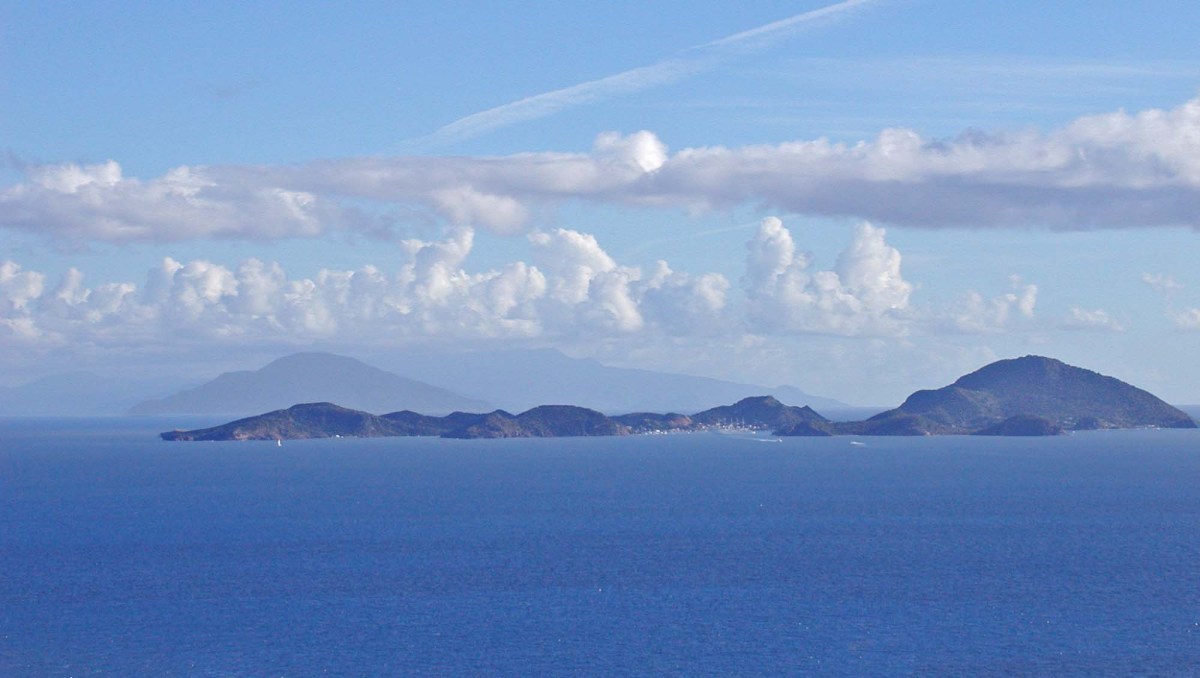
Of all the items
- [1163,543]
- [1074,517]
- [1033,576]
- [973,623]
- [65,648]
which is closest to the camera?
[65,648]

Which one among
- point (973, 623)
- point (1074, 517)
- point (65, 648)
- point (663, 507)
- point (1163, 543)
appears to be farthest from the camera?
point (663, 507)

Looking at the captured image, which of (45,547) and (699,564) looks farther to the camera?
(45,547)

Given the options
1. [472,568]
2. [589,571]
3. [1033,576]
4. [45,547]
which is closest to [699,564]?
[589,571]

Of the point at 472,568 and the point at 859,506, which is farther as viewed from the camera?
the point at 859,506

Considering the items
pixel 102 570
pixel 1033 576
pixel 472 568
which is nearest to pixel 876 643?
pixel 1033 576

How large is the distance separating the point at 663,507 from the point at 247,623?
93.9 metres

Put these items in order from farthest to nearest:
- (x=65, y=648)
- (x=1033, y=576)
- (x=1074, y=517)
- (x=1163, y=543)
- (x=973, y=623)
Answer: (x=1074, y=517) → (x=1163, y=543) → (x=1033, y=576) → (x=973, y=623) → (x=65, y=648)

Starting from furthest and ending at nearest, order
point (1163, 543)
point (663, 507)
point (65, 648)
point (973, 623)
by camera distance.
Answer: point (663, 507) → point (1163, 543) → point (973, 623) → point (65, 648)

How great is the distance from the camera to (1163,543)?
146000mm

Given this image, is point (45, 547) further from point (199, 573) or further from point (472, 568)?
point (472, 568)

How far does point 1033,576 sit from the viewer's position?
12269cm

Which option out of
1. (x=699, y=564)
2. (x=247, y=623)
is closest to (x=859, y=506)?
(x=699, y=564)

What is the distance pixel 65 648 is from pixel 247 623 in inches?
541

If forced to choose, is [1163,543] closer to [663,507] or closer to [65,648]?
[663,507]
